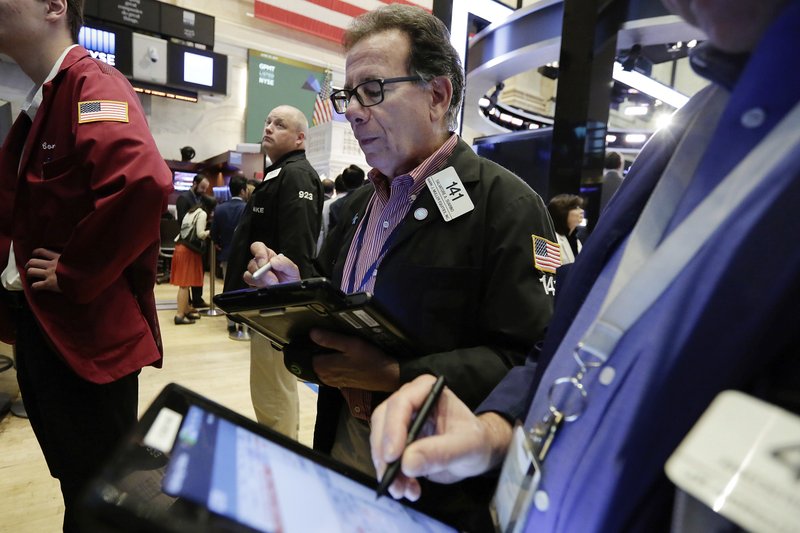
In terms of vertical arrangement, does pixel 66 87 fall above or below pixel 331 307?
above

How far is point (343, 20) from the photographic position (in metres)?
10.8

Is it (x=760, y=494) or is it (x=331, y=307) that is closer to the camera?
(x=760, y=494)

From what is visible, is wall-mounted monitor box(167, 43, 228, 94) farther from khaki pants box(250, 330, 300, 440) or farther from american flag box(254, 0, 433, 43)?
khaki pants box(250, 330, 300, 440)

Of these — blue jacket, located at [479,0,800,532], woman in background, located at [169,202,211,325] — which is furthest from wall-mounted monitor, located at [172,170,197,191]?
blue jacket, located at [479,0,800,532]

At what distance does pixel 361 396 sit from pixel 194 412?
655 millimetres

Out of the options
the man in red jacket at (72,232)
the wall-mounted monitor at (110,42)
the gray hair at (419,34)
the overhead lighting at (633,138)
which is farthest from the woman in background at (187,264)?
the overhead lighting at (633,138)

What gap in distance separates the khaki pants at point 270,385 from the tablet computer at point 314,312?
1552 mm

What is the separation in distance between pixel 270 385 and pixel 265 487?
87.5 inches

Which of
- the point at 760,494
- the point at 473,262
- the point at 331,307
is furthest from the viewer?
the point at 473,262

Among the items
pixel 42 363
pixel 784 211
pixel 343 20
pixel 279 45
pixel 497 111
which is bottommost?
pixel 42 363

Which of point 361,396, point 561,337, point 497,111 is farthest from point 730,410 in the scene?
point 497,111

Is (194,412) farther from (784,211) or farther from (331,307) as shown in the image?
(784,211)

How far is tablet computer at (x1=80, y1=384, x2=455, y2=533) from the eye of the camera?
348 mm

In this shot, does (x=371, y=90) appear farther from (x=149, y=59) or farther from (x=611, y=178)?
(x=149, y=59)
